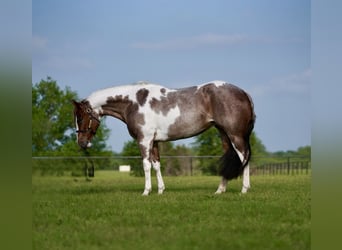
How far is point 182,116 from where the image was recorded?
29.2ft

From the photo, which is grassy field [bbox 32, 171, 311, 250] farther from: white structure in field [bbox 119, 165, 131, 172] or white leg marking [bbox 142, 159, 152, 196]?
white structure in field [bbox 119, 165, 131, 172]

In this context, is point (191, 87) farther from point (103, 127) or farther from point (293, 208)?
point (103, 127)

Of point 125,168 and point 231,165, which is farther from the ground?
point 231,165

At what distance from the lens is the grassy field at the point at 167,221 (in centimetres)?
411

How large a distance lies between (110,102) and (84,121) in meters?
0.64

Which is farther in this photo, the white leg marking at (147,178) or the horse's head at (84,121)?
the horse's head at (84,121)

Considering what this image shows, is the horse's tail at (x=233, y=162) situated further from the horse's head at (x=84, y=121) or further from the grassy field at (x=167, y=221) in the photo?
the horse's head at (x=84, y=121)

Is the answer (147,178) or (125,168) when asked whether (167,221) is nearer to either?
(147,178)

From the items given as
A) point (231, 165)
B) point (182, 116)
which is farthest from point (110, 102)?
point (231, 165)

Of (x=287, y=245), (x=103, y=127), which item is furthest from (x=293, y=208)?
(x=103, y=127)

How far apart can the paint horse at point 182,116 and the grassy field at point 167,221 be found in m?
1.02

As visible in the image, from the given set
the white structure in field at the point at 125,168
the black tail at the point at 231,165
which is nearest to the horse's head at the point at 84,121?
the black tail at the point at 231,165
